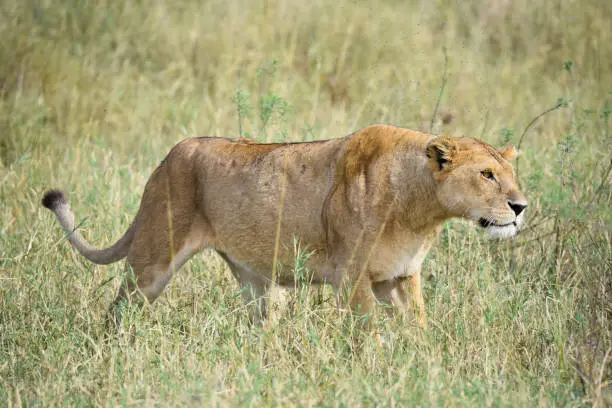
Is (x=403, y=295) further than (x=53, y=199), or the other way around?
(x=53, y=199)

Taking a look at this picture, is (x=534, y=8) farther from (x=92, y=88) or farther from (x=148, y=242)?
(x=148, y=242)

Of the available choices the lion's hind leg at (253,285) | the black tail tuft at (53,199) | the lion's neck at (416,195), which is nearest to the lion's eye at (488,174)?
the lion's neck at (416,195)

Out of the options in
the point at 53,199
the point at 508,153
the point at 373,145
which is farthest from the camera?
the point at 53,199

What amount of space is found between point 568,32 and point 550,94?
3.79ft

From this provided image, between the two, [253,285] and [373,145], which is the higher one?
[373,145]

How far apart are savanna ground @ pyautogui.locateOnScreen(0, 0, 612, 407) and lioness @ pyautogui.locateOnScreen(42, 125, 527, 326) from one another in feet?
0.69

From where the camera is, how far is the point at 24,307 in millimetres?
5051

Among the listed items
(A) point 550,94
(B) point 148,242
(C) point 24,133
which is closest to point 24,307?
(B) point 148,242

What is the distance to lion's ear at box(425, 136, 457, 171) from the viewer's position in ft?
14.5

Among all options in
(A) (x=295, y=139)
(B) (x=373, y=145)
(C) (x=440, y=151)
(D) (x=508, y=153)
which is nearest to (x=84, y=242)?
(B) (x=373, y=145)

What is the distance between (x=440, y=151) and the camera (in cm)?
445

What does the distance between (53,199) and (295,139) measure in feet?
8.90

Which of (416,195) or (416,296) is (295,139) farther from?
(416,195)

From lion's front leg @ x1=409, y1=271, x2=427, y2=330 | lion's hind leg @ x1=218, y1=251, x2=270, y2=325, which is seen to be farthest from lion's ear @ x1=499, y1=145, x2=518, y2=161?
lion's hind leg @ x1=218, y1=251, x2=270, y2=325
